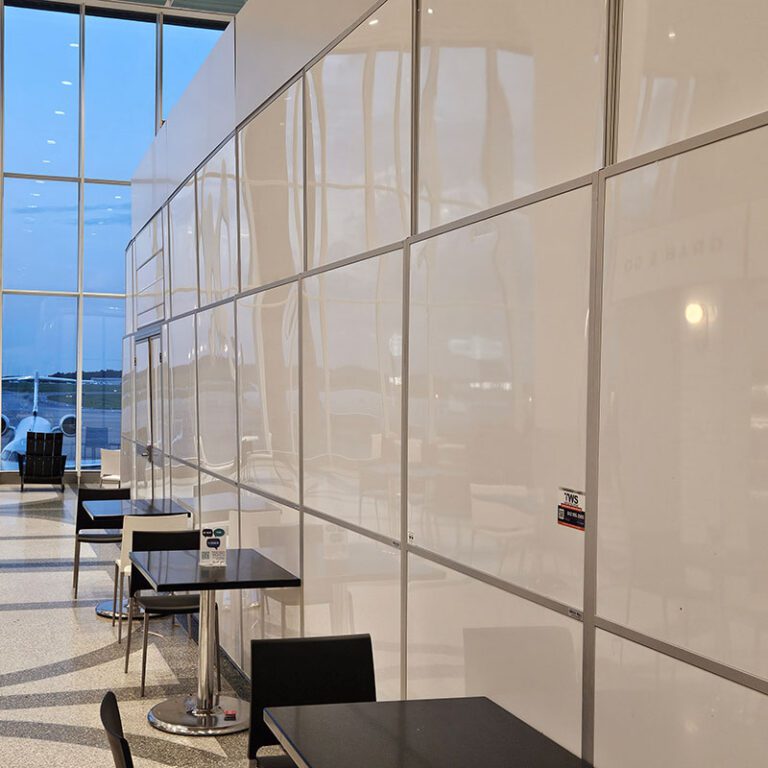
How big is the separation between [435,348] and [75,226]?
46.2 ft

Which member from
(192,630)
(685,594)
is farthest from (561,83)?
(192,630)

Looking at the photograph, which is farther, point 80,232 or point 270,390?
point 80,232

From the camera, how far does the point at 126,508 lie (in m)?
7.09

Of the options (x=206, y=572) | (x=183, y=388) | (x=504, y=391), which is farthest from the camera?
(x=183, y=388)

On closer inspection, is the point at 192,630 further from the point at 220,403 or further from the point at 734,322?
the point at 734,322

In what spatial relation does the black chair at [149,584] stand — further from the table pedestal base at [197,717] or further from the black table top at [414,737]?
the black table top at [414,737]

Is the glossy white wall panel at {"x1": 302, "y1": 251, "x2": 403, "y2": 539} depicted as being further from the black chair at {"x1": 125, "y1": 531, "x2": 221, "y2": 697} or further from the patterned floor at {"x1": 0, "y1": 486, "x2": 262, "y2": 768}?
the patterned floor at {"x1": 0, "y1": 486, "x2": 262, "y2": 768}

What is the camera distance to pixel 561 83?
251 centimetres

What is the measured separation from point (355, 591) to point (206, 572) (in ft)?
3.19

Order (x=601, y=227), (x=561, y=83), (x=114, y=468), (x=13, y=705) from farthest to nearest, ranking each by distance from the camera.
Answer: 1. (x=114, y=468)
2. (x=13, y=705)
3. (x=561, y=83)
4. (x=601, y=227)

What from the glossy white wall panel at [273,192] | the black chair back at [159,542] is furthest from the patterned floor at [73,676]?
the glossy white wall panel at [273,192]

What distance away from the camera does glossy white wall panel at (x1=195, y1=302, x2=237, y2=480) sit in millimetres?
5988

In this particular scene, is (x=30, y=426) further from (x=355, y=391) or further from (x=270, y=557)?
(x=355, y=391)

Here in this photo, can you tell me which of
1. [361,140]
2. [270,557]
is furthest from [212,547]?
[361,140]
